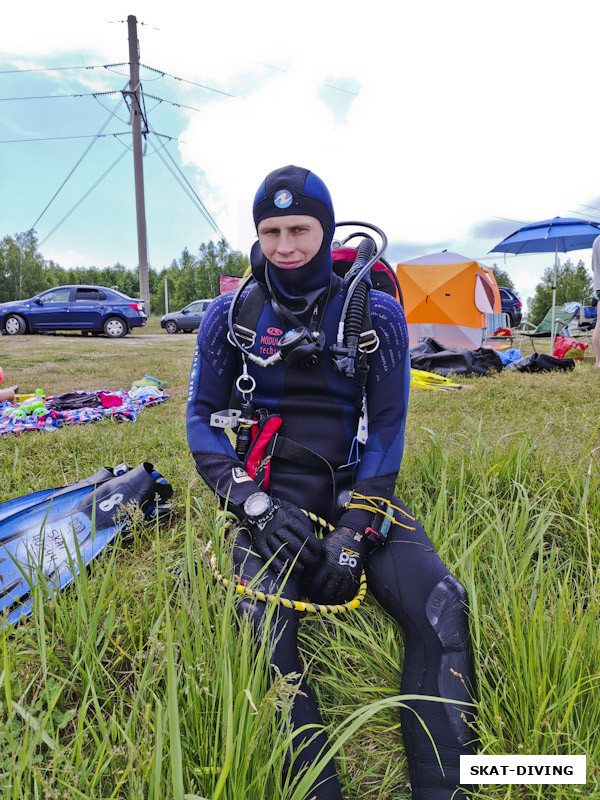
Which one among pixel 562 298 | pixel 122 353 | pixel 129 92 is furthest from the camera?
pixel 562 298

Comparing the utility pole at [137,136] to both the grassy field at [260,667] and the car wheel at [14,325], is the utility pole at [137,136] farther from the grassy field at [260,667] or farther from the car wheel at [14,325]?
the grassy field at [260,667]

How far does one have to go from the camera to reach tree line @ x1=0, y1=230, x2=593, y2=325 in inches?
1847

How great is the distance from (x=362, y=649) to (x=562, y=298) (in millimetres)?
56401

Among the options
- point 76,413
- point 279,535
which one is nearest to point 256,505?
point 279,535

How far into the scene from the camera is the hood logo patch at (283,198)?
5.71 ft

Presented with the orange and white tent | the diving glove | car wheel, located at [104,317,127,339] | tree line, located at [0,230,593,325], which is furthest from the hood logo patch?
tree line, located at [0,230,593,325]

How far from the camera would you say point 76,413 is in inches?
177

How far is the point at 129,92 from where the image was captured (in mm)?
16203

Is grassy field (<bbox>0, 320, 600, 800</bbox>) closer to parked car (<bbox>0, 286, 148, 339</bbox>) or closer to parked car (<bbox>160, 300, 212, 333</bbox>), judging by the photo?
parked car (<bbox>0, 286, 148, 339</bbox>)

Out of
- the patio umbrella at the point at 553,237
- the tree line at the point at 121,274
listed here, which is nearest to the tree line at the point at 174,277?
the tree line at the point at 121,274

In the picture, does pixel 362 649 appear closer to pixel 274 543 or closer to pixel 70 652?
pixel 274 543

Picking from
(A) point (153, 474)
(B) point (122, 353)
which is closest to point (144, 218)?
(B) point (122, 353)

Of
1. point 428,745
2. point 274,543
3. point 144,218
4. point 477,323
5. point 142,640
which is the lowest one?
point 428,745

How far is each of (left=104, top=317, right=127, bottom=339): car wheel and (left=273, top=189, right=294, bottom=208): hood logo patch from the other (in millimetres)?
15119
